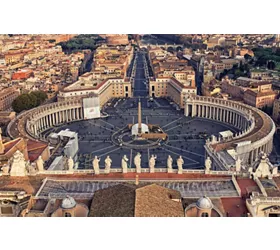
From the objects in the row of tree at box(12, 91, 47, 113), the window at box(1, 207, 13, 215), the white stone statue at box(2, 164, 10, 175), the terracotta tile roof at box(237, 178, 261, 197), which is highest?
the white stone statue at box(2, 164, 10, 175)

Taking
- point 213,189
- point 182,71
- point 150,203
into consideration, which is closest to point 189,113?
point 182,71

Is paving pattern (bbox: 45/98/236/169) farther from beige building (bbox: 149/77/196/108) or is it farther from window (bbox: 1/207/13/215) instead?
window (bbox: 1/207/13/215)

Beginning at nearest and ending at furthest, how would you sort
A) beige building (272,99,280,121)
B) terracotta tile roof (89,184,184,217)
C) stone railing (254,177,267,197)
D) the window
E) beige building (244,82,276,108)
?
terracotta tile roof (89,184,184,217) → the window → stone railing (254,177,267,197) → beige building (272,99,280,121) → beige building (244,82,276,108)

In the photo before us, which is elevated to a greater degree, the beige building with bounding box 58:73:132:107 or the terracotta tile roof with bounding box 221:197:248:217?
the terracotta tile roof with bounding box 221:197:248:217

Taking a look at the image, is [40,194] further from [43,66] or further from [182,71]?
[43,66]

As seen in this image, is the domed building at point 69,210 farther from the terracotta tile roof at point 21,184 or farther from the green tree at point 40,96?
the green tree at point 40,96

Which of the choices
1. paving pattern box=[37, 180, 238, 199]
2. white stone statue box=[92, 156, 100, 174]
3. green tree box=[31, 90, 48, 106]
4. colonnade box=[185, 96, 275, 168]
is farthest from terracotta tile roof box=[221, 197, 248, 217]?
green tree box=[31, 90, 48, 106]

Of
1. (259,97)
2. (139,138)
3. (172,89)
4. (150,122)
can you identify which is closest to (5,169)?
(139,138)

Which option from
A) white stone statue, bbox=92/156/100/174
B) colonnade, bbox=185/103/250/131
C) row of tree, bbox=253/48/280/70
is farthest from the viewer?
row of tree, bbox=253/48/280/70
